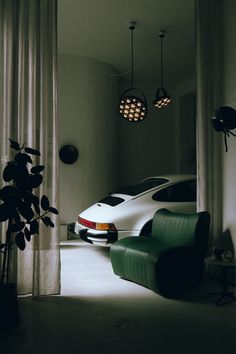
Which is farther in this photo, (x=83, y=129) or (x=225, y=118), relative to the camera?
(x=83, y=129)

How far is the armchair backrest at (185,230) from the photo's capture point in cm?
433

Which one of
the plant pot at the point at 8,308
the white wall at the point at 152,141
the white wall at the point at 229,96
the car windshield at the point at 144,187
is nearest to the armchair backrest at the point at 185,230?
the white wall at the point at 229,96

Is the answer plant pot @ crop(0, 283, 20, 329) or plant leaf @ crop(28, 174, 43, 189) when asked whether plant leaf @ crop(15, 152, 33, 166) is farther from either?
plant pot @ crop(0, 283, 20, 329)

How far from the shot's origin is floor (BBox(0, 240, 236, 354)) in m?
2.81

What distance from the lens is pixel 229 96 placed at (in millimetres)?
4719

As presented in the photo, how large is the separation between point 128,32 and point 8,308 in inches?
200

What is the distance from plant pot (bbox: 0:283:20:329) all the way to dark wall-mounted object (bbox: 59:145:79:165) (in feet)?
16.1

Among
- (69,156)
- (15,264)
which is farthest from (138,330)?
(69,156)

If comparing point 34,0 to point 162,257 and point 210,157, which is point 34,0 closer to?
point 210,157

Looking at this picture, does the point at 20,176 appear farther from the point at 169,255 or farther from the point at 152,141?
the point at 152,141

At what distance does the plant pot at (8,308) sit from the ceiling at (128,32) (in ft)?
13.4

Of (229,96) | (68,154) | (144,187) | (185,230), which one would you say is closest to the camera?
(185,230)

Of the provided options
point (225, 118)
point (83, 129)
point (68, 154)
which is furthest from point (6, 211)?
point (83, 129)

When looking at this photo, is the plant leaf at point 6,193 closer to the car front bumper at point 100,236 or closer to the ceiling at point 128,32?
the car front bumper at point 100,236
